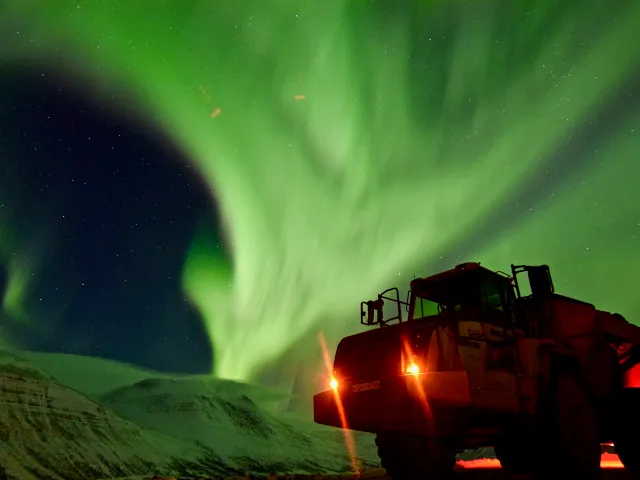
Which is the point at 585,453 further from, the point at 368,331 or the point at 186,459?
the point at 186,459

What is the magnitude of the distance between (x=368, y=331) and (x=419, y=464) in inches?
91.7

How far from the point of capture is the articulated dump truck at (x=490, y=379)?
7.87 m

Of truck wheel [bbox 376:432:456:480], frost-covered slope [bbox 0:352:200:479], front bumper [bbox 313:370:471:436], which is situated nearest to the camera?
front bumper [bbox 313:370:471:436]

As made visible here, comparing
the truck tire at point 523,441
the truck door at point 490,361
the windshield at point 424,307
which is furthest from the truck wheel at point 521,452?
the windshield at point 424,307

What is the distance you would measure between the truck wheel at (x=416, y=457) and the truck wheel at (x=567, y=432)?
1.44m

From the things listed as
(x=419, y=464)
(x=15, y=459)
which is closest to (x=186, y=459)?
(x=15, y=459)

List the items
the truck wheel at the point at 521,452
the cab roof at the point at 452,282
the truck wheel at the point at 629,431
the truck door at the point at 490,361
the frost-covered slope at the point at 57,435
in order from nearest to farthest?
1. the truck door at the point at 490,361
2. the truck wheel at the point at 521,452
3. the cab roof at the point at 452,282
4. the truck wheel at the point at 629,431
5. the frost-covered slope at the point at 57,435

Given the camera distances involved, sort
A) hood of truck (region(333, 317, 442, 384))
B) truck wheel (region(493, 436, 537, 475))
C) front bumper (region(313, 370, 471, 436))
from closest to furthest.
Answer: front bumper (region(313, 370, 471, 436)), hood of truck (region(333, 317, 442, 384)), truck wheel (region(493, 436, 537, 475))

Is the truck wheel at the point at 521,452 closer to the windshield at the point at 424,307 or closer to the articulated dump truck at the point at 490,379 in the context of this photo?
the articulated dump truck at the point at 490,379

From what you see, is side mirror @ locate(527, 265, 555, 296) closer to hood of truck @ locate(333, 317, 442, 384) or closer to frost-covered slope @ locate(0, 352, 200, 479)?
hood of truck @ locate(333, 317, 442, 384)

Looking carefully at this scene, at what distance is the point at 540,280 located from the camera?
10.6 meters

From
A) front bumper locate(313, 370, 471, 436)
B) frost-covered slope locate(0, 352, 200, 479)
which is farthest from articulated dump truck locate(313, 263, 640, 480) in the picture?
frost-covered slope locate(0, 352, 200, 479)

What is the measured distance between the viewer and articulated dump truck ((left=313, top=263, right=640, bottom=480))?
7867mm

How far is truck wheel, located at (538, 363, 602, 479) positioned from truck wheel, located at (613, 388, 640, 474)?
133 centimetres
